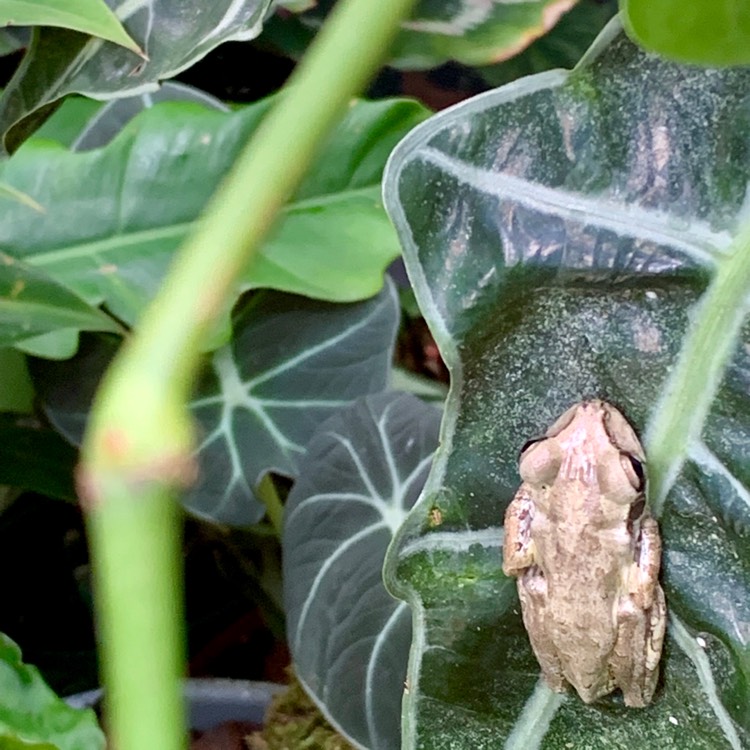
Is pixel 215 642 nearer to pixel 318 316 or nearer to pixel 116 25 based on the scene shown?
pixel 318 316

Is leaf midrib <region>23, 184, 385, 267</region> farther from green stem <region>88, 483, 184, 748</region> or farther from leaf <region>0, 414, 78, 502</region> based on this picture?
green stem <region>88, 483, 184, 748</region>

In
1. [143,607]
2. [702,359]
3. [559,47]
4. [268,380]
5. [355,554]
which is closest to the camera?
[143,607]

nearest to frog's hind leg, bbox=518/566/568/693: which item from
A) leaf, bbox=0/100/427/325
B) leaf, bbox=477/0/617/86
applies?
leaf, bbox=0/100/427/325

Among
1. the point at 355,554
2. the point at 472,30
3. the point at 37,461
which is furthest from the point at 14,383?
the point at 472,30

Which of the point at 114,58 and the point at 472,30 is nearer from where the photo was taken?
the point at 114,58

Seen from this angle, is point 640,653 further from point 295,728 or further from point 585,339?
point 295,728

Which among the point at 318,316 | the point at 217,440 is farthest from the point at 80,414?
the point at 318,316

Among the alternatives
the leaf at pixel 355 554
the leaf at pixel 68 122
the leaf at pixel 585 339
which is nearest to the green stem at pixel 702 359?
the leaf at pixel 585 339

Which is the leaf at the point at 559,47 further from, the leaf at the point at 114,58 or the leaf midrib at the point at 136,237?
the leaf at the point at 114,58
